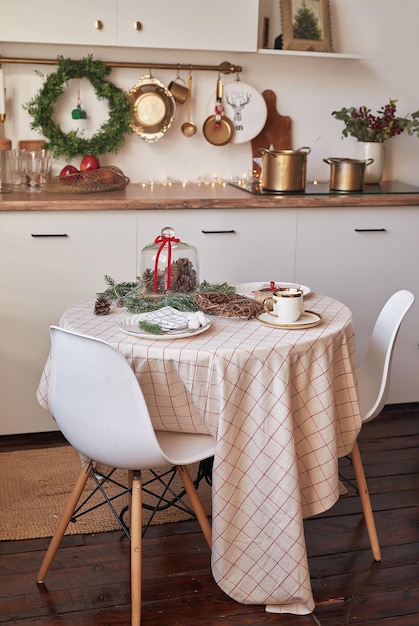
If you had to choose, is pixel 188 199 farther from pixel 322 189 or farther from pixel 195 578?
pixel 195 578

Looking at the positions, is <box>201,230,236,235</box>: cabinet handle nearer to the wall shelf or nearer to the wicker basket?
the wicker basket

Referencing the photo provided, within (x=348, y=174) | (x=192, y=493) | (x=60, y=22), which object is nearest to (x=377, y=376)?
(x=192, y=493)

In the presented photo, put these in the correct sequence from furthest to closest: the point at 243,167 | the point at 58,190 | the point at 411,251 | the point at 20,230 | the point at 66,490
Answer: the point at 243,167 → the point at 411,251 → the point at 58,190 → the point at 20,230 → the point at 66,490

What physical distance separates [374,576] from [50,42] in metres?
2.34

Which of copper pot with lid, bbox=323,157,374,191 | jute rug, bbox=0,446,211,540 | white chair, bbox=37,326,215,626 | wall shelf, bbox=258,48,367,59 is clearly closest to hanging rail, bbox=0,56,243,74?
wall shelf, bbox=258,48,367,59

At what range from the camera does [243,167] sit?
3.76 metres

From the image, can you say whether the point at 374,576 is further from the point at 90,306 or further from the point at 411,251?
the point at 411,251

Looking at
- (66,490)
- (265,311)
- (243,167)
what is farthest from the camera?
(243,167)

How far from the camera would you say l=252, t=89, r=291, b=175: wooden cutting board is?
370 cm

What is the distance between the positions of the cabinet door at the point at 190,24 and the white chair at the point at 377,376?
1.48 m

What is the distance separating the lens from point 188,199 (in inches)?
124

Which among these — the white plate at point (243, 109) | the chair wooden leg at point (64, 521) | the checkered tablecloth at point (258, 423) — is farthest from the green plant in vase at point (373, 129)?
the chair wooden leg at point (64, 521)

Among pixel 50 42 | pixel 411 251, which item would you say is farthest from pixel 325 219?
pixel 50 42

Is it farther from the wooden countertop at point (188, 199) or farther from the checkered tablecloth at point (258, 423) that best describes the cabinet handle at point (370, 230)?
the checkered tablecloth at point (258, 423)
